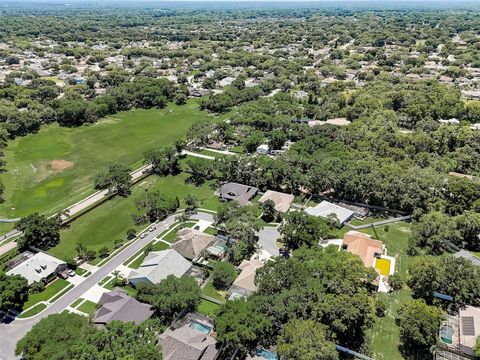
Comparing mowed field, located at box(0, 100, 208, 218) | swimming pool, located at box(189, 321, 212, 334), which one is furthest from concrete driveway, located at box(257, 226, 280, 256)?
mowed field, located at box(0, 100, 208, 218)

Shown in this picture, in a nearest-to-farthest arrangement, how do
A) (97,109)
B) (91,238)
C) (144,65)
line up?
(91,238) < (97,109) < (144,65)

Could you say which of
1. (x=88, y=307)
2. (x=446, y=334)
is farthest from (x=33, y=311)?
(x=446, y=334)

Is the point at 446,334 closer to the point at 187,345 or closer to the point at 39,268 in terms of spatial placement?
the point at 187,345

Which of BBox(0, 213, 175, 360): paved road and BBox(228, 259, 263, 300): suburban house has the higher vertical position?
BBox(228, 259, 263, 300): suburban house

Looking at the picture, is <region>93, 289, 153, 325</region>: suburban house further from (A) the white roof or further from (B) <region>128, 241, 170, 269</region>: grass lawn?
(A) the white roof

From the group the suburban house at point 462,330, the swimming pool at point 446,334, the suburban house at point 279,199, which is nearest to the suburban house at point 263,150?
the suburban house at point 279,199

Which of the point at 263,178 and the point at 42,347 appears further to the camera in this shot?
the point at 263,178

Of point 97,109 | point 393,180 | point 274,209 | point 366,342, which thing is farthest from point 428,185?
point 97,109

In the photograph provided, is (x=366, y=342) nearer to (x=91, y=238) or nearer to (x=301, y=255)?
(x=301, y=255)
